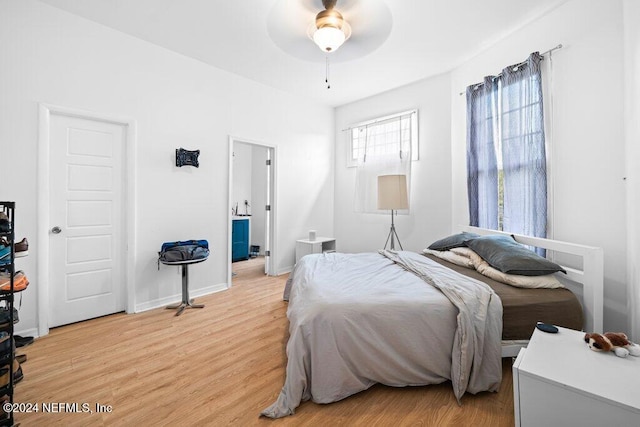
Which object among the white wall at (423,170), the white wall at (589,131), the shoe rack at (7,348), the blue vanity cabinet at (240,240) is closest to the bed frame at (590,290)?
the white wall at (589,131)

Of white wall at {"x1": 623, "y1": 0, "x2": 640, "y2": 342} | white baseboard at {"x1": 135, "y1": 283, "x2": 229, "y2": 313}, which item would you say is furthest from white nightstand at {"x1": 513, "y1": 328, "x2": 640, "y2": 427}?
white baseboard at {"x1": 135, "y1": 283, "x2": 229, "y2": 313}

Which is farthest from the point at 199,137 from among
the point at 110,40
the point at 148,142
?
the point at 110,40

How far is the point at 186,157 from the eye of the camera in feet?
10.7

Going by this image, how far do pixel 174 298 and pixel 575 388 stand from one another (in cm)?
348

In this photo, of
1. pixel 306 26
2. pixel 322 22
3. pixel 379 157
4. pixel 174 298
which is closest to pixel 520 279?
pixel 322 22

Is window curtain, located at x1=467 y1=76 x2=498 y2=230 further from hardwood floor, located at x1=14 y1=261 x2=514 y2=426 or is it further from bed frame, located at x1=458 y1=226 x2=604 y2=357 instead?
hardwood floor, located at x1=14 y1=261 x2=514 y2=426

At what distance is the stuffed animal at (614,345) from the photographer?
1.26m

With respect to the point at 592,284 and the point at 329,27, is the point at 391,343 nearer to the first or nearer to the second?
the point at 592,284

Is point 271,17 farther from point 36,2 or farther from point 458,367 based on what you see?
point 458,367

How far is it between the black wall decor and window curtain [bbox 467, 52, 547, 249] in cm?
328

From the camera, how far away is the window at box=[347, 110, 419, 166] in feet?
13.4

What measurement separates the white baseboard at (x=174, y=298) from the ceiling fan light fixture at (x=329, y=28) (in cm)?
303

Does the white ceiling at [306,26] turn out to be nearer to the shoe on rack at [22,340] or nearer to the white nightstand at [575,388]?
the white nightstand at [575,388]

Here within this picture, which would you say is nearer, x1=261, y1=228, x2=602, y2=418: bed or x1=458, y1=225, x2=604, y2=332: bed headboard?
x1=261, y1=228, x2=602, y2=418: bed
